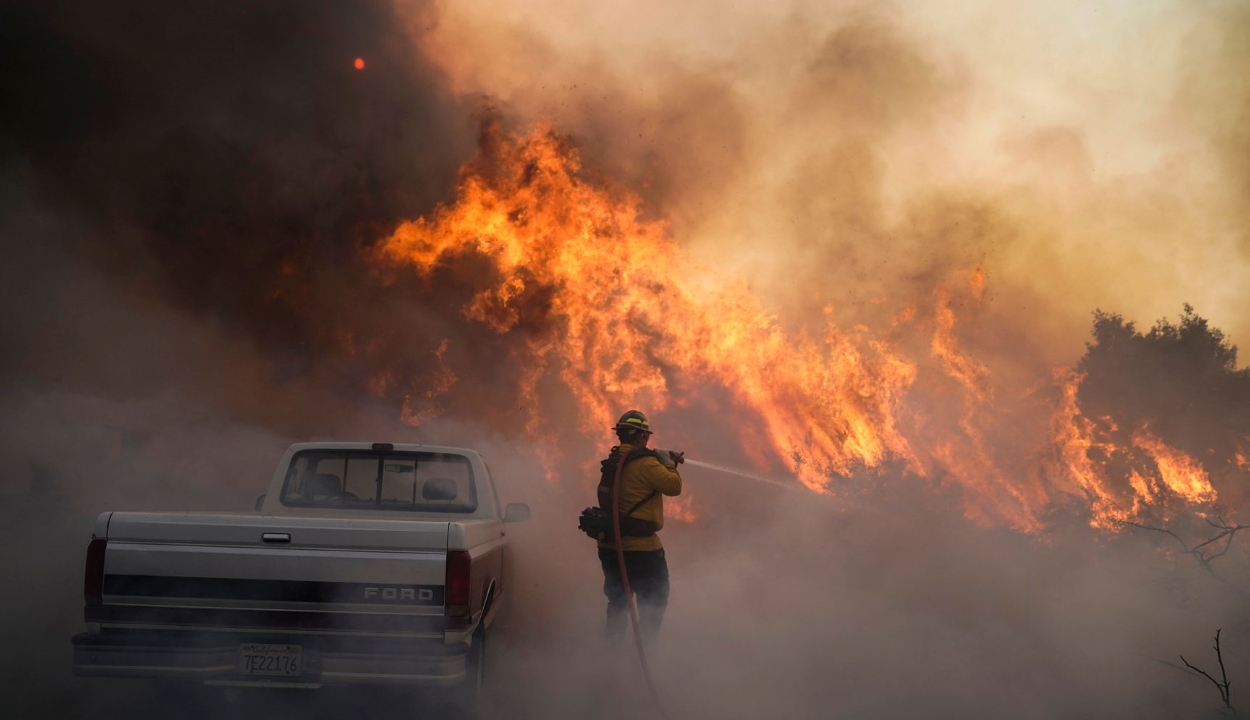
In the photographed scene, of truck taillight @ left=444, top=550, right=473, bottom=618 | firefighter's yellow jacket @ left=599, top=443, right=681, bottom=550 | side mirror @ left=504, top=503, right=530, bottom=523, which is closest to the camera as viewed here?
truck taillight @ left=444, top=550, right=473, bottom=618

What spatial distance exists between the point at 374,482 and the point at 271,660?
8.50 ft

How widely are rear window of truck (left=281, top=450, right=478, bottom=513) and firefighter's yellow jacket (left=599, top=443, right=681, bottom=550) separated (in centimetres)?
118

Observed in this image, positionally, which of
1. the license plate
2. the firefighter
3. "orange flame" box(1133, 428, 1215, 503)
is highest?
"orange flame" box(1133, 428, 1215, 503)

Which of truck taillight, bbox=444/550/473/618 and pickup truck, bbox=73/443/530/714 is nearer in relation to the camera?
pickup truck, bbox=73/443/530/714

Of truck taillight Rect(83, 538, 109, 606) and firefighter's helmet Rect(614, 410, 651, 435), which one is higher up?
firefighter's helmet Rect(614, 410, 651, 435)

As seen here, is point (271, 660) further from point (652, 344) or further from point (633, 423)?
point (652, 344)

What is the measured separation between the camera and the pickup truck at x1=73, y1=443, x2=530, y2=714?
4.96m

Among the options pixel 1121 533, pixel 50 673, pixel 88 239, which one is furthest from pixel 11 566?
pixel 1121 533

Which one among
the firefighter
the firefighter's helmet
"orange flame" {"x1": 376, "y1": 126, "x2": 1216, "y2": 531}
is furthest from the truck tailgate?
"orange flame" {"x1": 376, "y1": 126, "x2": 1216, "y2": 531}

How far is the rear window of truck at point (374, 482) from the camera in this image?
7262mm

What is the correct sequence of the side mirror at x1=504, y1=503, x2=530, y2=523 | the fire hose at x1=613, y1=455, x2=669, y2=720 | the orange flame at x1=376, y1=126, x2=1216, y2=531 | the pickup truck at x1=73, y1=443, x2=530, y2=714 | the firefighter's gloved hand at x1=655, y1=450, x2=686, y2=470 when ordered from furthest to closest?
the orange flame at x1=376, y1=126, x2=1216, y2=531 < the side mirror at x1=504, y1=503, x2=530, y2=523 < the firefighter's gloved hand at x1=655, y1=450, x2=686, y2=470 < the fire hose at x1=613, y1=455, x2=669, y2=720 < the pickup truck at x1=73, y1=443, x2=530, y2=714

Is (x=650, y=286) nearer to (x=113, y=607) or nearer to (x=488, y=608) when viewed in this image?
(x=488, y=608)

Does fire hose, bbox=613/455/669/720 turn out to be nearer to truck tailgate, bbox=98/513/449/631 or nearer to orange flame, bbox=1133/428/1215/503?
truck tailgate, bbox=98/513/449/631

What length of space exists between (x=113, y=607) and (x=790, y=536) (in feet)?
33.4
